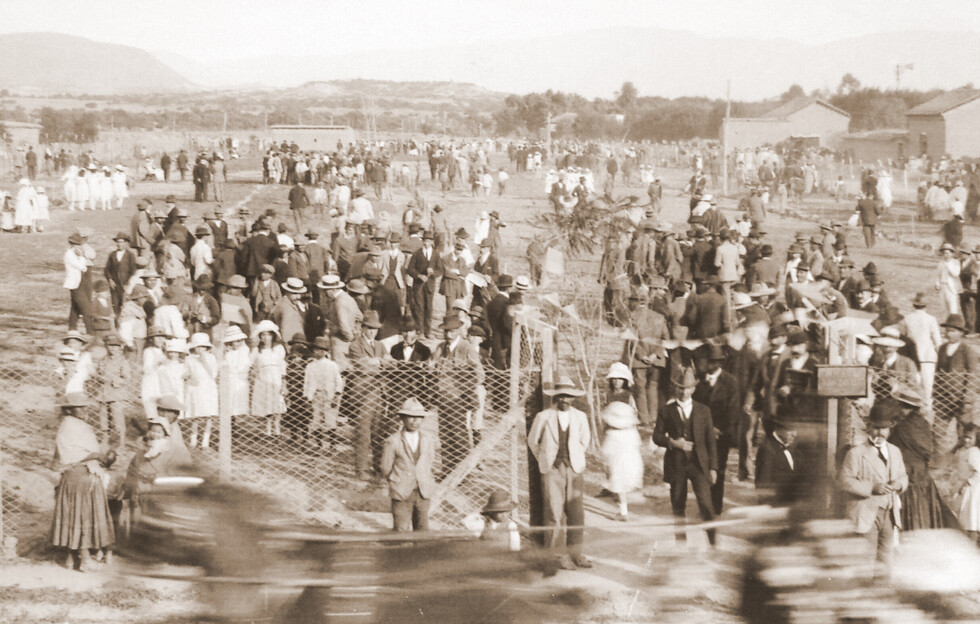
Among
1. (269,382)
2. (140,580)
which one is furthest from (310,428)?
(140,580)

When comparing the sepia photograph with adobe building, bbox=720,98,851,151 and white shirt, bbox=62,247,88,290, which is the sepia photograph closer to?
white shirt, bbox=62,247,88,290

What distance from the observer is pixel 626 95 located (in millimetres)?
95438

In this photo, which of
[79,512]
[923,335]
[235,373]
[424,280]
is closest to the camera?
[79,512]

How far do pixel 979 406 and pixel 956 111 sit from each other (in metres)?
43.8

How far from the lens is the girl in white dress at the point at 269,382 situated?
10.8 metres

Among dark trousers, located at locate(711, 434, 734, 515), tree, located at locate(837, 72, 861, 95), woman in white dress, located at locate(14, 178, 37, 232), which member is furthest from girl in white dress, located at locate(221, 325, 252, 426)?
tree, located at locate(837, 72, 861, 95)

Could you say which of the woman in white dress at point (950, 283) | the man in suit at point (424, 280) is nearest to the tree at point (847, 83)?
the woman in white dress at point (950, 283)

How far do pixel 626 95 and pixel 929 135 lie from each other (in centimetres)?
4545

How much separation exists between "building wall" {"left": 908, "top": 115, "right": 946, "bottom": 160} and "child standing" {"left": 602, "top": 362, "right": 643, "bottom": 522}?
44622 mm

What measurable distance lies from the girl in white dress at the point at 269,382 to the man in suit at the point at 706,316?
4614 mm

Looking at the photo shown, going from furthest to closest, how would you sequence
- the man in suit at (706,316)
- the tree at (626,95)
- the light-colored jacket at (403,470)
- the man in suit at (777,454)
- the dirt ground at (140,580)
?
the tree at (626,95), the man in suit at (706,316), the light-colored jacket at (403,470), the dirt ground at (140,580), the man in suit at (777,454)

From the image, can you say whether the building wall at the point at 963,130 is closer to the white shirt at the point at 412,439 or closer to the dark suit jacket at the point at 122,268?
the dark suit jacket at the point at 122,268

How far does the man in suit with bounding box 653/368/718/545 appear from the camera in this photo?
30.5ft

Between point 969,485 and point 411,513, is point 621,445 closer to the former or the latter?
point 411,513
